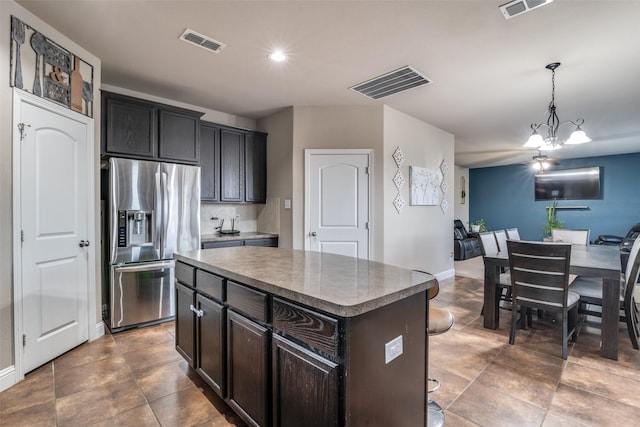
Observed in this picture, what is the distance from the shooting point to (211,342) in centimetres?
191

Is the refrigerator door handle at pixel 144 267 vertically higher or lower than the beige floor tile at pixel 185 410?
higher

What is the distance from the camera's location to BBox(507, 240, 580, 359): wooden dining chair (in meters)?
2.61

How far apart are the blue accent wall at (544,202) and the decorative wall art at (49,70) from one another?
996cm

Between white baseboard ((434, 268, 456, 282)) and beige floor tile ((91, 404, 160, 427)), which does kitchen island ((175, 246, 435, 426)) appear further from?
white baseboard ((434, 268, 456, 282))

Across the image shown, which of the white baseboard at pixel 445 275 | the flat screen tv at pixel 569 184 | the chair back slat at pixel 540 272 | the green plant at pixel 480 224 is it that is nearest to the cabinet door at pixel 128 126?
the chair back slat at pixel 540 272

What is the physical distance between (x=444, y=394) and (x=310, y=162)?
9.93 ft

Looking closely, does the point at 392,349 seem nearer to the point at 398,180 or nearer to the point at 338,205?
the point at 338,205

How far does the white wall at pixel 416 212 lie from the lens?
4.34 m

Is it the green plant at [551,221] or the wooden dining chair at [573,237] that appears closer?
the wooden dining chair at [573,237]

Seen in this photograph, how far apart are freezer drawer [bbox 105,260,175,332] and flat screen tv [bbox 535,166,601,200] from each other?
9468 mm

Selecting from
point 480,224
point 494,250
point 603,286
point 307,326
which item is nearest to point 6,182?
point 307,326

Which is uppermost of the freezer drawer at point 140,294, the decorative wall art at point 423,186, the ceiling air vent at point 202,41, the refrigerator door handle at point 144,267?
the ceiling air vent at point 202,41

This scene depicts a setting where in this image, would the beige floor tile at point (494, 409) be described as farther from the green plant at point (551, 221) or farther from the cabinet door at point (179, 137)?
the green plant at point (551, 221)

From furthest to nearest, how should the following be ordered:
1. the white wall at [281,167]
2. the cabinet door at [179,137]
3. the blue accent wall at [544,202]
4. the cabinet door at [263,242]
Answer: the blue accent wall at [544,202] → the white wall at [281,167] → the cabinet door at [263,242] → the cabinet door at [179,137]
